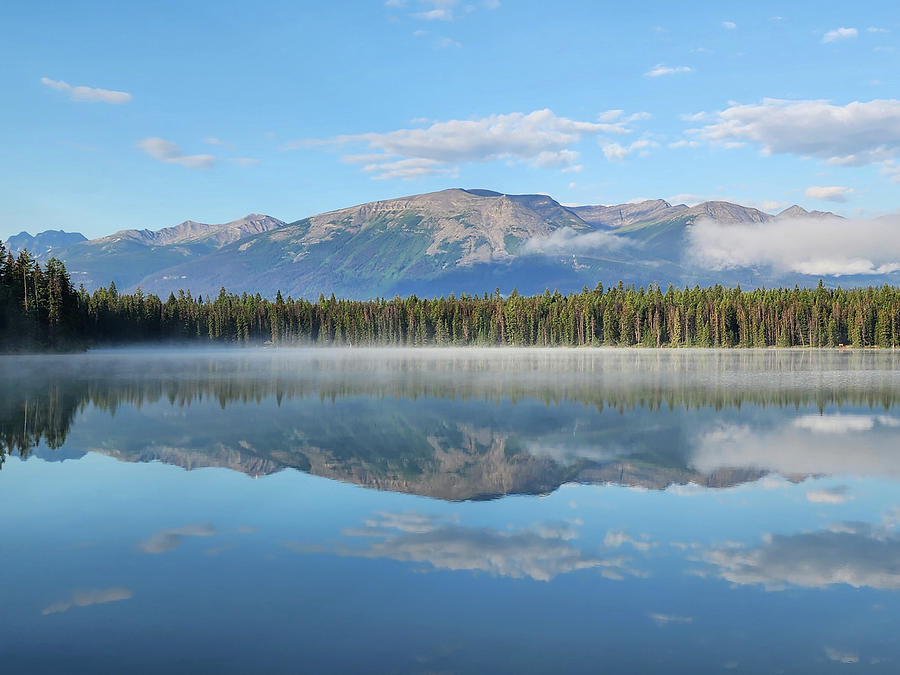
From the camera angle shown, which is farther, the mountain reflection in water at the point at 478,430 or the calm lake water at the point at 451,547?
the mountain reflection in water at the point at 478,430

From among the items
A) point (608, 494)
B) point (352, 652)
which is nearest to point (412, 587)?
point (352, 652)

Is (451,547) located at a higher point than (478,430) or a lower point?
higher

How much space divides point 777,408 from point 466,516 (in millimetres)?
29018

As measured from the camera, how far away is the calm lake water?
1038cm

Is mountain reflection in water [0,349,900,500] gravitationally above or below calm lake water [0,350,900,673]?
below

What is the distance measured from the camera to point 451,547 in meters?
15.0

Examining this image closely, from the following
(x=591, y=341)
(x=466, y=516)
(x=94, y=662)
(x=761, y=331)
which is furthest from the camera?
(x=591, y=341)

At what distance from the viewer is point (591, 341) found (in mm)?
196375

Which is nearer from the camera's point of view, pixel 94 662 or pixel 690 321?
pixel 94 662

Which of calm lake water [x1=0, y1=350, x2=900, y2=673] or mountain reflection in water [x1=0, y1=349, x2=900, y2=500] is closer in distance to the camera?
calm lake water [x1=0, y1=350, x2=900, y2=673]

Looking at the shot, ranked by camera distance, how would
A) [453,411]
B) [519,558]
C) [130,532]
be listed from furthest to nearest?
[453,411] < [130,532] < [519,558]

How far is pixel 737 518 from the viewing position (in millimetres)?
17312

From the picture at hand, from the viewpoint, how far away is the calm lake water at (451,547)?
10383 mm

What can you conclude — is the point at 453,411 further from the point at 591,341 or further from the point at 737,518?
the point at 591,341
